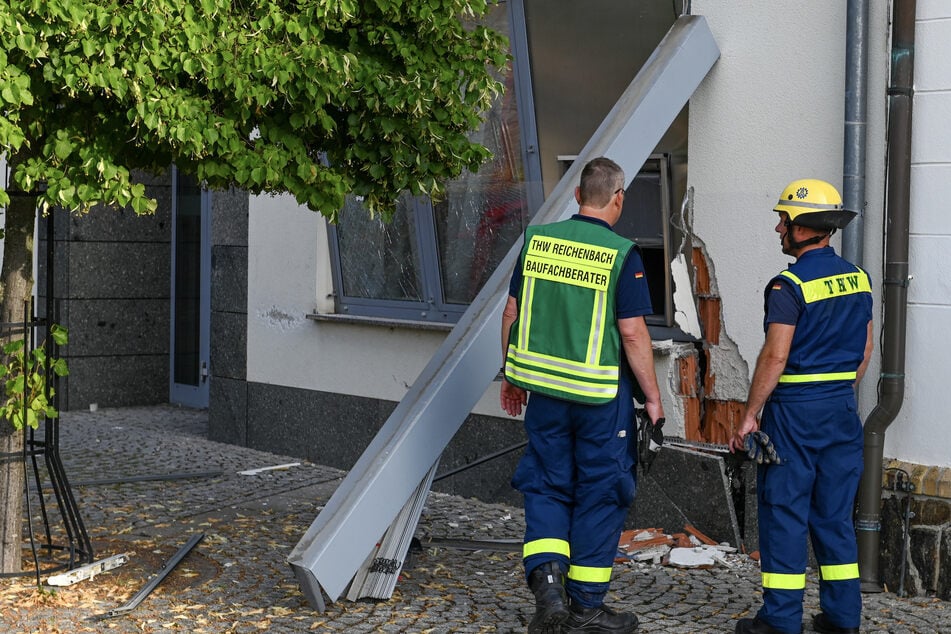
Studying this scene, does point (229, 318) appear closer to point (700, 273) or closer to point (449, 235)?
point (449, 235)

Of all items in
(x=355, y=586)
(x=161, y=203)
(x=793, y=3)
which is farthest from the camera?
(x=161, y=203)

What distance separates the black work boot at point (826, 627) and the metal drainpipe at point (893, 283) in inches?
30.1

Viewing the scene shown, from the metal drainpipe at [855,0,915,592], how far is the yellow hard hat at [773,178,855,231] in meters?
0.83

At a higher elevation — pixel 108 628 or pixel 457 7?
pixel 457 7

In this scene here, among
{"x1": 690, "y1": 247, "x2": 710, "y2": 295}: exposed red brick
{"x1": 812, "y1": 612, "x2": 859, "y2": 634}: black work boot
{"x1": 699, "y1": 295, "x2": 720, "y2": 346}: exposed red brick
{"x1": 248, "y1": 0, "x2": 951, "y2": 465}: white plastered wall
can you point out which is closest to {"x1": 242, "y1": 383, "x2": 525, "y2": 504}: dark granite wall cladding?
{"x1": 248, "y1": 0, "x2": 951, "y2": 465}: white plastered wall

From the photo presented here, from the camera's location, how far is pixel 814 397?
4.83m

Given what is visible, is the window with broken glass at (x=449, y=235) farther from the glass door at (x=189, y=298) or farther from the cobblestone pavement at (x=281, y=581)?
the glass door at (x=189, y=298)

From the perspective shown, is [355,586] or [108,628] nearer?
[108,628]

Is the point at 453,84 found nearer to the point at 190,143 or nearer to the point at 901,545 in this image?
the point at 190,143

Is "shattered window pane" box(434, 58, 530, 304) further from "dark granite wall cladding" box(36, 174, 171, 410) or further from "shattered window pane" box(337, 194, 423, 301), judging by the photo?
"dark granite wall cladding" box(36, 174, 171, 410)

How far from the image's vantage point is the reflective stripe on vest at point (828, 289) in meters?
4.79

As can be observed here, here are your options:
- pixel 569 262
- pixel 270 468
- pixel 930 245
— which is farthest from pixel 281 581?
pixel 930 245

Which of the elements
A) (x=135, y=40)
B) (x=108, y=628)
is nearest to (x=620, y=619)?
(x=108, y=628)

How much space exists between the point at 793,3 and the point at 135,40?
10.5 ft
